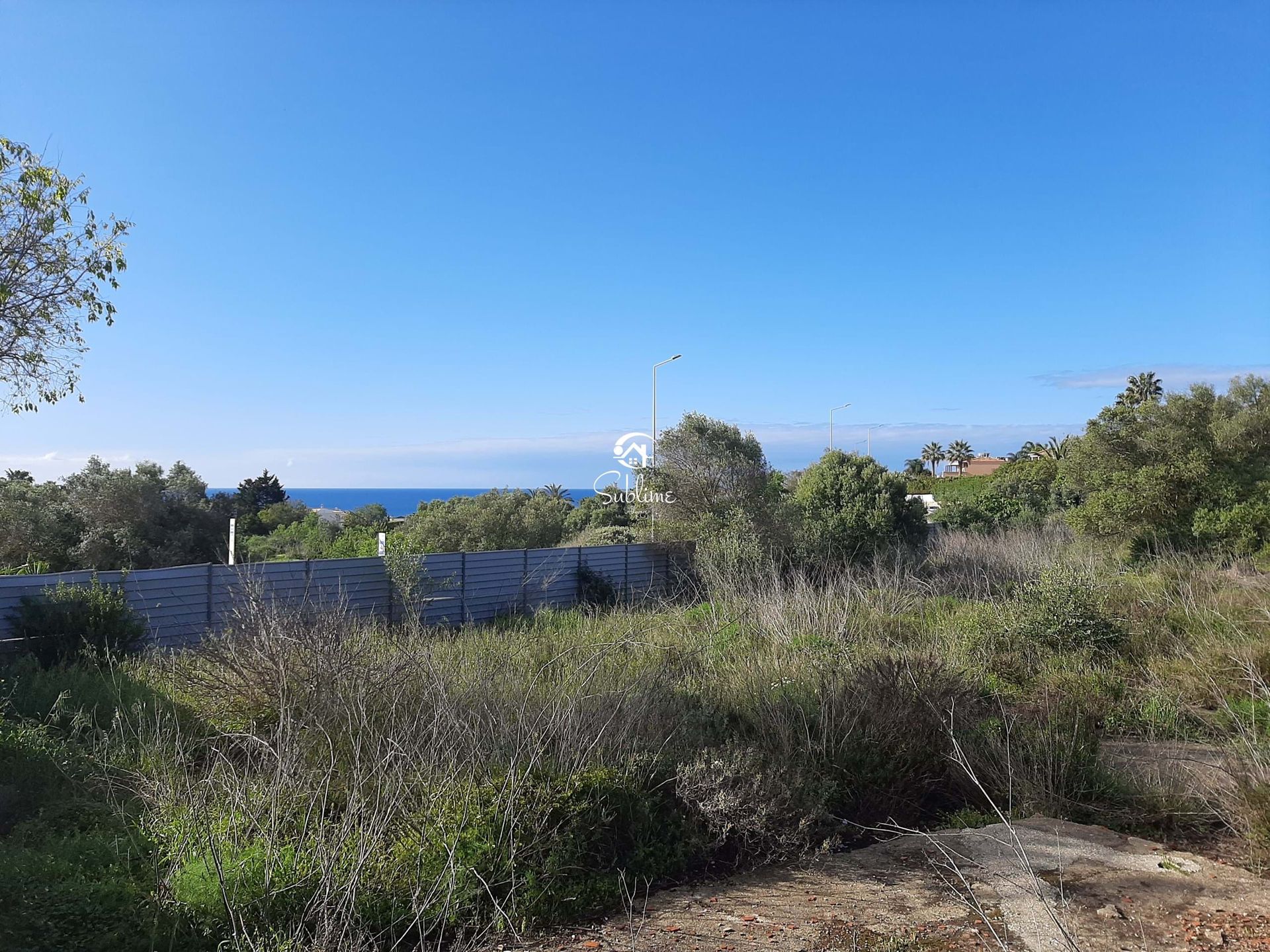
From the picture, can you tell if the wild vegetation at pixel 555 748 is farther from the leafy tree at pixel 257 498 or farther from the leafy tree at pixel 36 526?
the leafy tree at pixel 257 498

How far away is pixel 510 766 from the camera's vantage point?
468cm

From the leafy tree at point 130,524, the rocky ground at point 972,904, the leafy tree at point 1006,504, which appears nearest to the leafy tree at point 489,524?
the leafy tree at point 130,524

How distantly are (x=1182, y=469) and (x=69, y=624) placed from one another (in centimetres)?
2093

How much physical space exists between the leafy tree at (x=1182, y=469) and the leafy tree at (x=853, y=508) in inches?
167

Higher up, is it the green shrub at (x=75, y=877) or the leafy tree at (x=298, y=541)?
the leafy tree at (x=298, y=541)

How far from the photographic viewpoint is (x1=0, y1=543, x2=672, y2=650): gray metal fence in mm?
11500

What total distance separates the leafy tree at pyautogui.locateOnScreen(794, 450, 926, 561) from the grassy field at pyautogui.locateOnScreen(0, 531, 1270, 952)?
1188cm

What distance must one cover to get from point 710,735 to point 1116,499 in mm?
16798

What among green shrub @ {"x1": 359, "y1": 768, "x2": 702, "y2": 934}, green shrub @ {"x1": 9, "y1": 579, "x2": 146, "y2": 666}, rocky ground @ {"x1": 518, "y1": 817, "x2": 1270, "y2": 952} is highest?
green shrub @ {"x1": 9, "y1": 579, "x2": 146, "y2": 666}

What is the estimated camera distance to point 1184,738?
681 centimetres

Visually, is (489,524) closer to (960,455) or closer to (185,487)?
(185,487)

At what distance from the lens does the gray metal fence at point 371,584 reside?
11.5m

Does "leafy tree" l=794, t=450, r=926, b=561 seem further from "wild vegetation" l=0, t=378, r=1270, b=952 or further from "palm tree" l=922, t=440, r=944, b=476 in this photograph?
"palm tree" l=922, t=440, r=944, b=476

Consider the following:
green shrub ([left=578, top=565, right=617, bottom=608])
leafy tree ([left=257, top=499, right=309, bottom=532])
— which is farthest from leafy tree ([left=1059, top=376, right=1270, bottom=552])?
leafy tree ([left=257, top=499, right=309, bottom=532])
